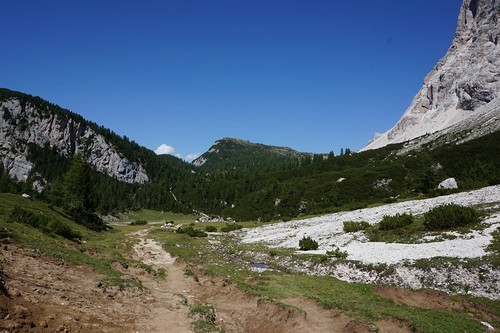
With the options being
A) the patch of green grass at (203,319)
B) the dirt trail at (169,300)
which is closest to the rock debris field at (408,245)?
the dirt trail at (169,300)

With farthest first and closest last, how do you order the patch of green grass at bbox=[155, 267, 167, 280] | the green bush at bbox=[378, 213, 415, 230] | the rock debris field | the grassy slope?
the green bush at bbox=[378, 213, 415, 230]
the rock debris field
the patch of green grass at bbox=[155, 267, 167, 280]
the grassy slope

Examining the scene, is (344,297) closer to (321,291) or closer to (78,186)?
(321,291)

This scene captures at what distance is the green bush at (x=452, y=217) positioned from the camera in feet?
123

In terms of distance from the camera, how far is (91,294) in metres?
18.8

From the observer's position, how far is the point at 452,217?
37531mm

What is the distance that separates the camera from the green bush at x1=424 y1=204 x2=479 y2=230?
3738cm

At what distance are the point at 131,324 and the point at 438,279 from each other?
2236 cm

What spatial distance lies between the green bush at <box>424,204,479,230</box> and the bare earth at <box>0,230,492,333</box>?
54.6ft

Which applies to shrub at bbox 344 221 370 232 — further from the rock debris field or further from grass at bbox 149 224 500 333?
grass at bbox 149 224 500 333

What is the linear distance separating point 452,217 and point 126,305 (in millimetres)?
34299

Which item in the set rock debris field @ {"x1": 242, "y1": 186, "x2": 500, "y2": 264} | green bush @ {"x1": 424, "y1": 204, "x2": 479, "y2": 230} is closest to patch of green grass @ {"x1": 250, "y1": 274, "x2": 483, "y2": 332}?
rock debris field @ {"x1": 242, "y1": 186, "x2": 500, "y2": 264}

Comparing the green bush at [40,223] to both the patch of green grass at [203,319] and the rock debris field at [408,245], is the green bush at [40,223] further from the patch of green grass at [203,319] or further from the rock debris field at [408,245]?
the rock debris field at [408,245]

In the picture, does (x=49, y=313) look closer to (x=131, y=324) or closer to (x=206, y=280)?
(x=131, y=324)

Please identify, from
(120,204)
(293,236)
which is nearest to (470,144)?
(293,236)
